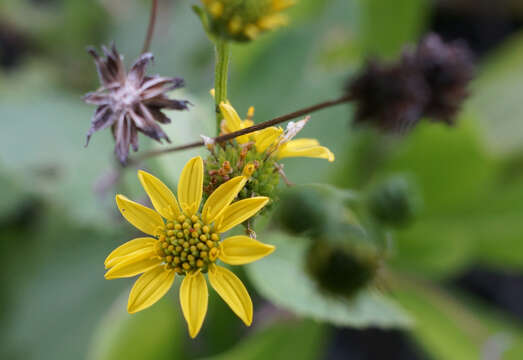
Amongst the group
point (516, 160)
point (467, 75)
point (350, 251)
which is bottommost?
point (516, 160)

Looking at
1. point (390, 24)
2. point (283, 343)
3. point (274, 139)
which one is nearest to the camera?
point (274, 139)

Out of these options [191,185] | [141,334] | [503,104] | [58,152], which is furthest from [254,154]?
[503,104]

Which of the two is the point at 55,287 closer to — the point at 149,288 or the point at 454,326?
the point at 149,288

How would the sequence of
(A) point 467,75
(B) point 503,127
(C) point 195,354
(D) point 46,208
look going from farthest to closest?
(B) point 503,127, (D) point 46,208, (C) point 195,354, (A) point 467,75

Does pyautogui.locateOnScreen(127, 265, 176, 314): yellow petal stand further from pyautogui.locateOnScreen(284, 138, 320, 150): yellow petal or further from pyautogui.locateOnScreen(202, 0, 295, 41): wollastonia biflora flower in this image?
pyautogui.locateOnScreen(202, 0, 295, 41): wollastonia biflora flower

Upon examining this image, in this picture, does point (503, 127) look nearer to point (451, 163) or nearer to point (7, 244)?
point (451, 163)

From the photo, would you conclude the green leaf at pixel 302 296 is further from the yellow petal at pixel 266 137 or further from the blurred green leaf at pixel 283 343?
the yellow petal at pixel 266 137

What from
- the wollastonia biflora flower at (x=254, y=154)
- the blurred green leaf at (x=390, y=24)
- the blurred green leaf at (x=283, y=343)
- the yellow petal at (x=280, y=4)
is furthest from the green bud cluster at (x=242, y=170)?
the blurred green leaf at (x=390, y=24)

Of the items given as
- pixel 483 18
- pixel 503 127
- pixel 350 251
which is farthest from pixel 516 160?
pixel 350 251
